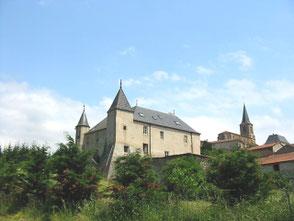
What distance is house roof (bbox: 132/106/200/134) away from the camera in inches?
1414

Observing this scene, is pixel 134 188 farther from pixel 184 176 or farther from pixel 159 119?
pixel 159 119

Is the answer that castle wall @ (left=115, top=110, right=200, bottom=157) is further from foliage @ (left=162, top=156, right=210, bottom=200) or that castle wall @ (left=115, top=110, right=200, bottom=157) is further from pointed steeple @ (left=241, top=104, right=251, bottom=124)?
pointed steeple @ (left=241, top=104, right=251, bottom=124)

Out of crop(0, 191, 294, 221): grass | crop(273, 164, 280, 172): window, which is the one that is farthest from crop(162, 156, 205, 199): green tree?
crop(273, 164, 280, 172): window

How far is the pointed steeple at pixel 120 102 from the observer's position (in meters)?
32.3

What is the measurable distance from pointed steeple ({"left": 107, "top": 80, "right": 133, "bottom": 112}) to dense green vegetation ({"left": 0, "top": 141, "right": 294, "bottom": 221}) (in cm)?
1928

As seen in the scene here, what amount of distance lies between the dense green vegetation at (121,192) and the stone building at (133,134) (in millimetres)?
16671

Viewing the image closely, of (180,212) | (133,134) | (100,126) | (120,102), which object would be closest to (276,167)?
(133,134)

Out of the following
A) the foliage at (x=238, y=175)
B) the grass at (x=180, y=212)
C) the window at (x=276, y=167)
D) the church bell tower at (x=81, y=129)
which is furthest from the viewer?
the church bell tower at (x=81, y=129)

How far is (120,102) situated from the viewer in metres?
32.8

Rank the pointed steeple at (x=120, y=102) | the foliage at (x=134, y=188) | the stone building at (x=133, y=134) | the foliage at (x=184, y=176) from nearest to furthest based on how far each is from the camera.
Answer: the foliage at (x=134, y=188) → the foliage at (x=184, y=176) → the stone building at (x=133, y=134) → the pointed steeple at (x=120, y=102)

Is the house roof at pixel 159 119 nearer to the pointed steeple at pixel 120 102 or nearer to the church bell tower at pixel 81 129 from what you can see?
the pointed steeple at pixel 120 102

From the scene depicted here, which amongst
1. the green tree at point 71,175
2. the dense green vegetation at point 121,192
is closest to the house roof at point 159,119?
the dense green vegetation at point 121,192

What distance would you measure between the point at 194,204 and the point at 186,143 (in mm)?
29794

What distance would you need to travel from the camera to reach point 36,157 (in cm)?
1277
